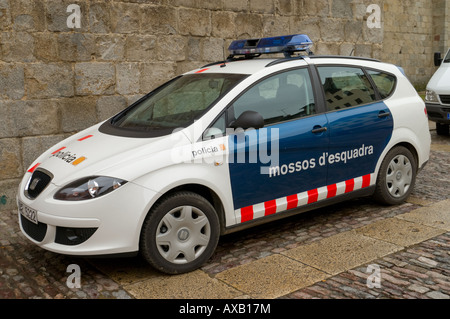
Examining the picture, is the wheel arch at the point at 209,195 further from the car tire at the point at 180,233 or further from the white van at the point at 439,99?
the white van at the point at 439,99

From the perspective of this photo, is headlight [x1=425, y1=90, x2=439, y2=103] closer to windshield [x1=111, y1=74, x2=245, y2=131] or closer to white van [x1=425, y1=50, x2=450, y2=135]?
white van [x1=425, y1=50, x2=450, y2=135]

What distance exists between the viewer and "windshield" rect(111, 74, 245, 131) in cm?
477

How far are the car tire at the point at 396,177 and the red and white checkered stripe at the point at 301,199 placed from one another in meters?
0.18

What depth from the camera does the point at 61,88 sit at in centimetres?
708

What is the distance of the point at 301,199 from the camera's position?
510 centimetres

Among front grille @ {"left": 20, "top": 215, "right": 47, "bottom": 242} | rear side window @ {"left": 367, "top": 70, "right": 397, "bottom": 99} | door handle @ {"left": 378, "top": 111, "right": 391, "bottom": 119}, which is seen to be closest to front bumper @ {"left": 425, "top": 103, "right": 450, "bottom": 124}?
rear side window @ {"left": 367, "top": 70, "right": 397, "bottom": 99}

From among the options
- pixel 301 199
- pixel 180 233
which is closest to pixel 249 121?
pixel 301 199

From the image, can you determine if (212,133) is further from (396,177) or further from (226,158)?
(396,177)

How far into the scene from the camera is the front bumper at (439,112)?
10625mm

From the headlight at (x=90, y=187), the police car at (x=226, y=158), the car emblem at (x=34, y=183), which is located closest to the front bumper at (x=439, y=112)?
the police car at (x=226, y=158)

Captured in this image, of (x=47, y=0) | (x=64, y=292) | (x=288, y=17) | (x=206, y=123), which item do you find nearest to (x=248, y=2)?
(x=288, y=17)

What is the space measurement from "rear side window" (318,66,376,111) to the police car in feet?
0.05

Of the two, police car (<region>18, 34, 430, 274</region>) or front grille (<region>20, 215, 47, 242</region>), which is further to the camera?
front grille (<region>20, 215, 47, 242</region>)

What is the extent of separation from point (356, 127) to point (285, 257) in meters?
1.61
